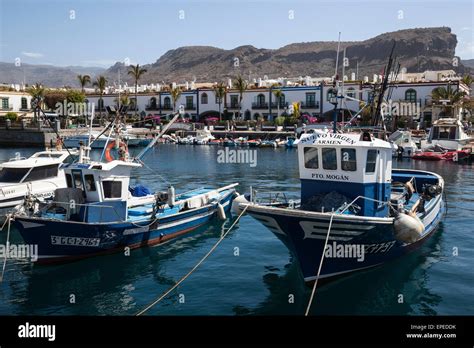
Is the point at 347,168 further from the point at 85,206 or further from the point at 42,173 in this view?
the point at 42,173

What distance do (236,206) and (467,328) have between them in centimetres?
740

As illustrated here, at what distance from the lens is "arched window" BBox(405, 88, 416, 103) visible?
7744cm

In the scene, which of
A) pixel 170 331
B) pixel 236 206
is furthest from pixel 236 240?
pixel 170 331

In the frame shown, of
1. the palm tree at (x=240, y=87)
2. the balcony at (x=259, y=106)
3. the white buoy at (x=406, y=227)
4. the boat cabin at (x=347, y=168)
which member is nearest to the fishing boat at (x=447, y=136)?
the balcony at (x=259, y=106)

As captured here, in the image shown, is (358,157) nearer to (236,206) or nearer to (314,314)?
(236,206)

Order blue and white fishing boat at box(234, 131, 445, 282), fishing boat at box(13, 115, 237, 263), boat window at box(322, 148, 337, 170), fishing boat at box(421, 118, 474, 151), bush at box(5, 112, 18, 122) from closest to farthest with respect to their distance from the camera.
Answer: blue and white fishing boat at box(234, 131, 445, 282) → boat window at box(322, 148, 337, 170) → fishing boat at box(13, 115, 237, 263) → fishing boat at box(421, 118, 474, 151) → bush at box(5, 112, 18, 122)

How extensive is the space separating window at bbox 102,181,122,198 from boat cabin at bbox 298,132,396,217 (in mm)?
7330

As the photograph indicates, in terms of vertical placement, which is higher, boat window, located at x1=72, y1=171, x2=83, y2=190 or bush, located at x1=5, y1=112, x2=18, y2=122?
bush, located at x1=5, y1=112, x2=18, y2=122

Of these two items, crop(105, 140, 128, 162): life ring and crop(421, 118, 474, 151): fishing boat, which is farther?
crop(421, 118, 474, 151): fishing boat

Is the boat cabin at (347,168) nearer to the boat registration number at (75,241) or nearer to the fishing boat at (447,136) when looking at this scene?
the boat registration number at (75,241)

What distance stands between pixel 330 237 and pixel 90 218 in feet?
29.9

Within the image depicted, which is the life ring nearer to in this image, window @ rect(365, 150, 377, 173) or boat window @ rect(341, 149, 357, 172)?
boat window @ rect(341, 149, 357, 172)

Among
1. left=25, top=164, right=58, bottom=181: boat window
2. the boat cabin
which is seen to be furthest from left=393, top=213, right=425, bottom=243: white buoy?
left=25, top=164, right=58, bottom=181: boat window

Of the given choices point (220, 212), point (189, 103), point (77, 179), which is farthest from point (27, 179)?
point (189, 103)
